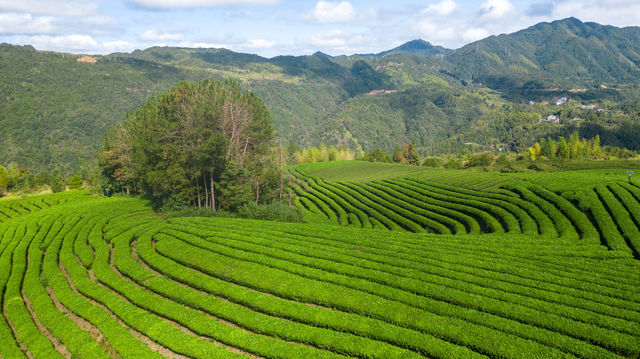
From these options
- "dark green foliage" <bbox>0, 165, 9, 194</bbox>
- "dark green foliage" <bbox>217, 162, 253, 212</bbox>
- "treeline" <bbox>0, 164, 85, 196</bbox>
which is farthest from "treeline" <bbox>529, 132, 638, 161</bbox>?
"dark green foliage" <bbox>0, 165, 9, 194</bbox>

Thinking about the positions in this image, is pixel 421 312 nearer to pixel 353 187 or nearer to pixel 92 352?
pixel 92 352

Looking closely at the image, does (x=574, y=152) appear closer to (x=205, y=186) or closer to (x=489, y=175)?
(x=489, y=175)

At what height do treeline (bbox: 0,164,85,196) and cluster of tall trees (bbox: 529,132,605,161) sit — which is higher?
cluster of tall trees (bbox: 529,132,605,161)

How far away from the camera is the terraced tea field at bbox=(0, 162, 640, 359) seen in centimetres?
1727

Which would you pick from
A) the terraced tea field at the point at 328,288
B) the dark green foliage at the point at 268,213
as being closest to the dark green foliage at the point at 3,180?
the terraced tea field at the point at 328,288

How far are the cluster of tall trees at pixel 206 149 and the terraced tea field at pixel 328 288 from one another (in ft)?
44.2

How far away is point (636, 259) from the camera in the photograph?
2525 centimetres

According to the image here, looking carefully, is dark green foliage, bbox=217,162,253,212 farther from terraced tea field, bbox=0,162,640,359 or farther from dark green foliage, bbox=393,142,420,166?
dark green foliage, bbox=393,142,420,166

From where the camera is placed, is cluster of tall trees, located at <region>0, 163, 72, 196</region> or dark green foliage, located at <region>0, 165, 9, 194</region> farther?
dark green foliage, located at <region>0, 165, 9, 194</region>

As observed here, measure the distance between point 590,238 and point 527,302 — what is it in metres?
16.7

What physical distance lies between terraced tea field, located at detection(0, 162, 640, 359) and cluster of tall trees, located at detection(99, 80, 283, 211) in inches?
530

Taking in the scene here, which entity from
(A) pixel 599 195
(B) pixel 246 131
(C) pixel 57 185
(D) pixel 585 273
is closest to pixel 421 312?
(D) pixel 585 273

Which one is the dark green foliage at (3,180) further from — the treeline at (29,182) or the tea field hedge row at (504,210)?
the tea field hedge row at (504,210)

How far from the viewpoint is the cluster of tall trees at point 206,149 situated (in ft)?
169
